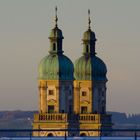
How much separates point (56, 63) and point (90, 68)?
3.08 meters

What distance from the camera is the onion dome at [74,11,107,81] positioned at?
15650cm

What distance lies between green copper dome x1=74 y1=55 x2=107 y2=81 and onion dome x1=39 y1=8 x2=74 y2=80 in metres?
1.14

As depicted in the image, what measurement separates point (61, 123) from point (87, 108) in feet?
9.39

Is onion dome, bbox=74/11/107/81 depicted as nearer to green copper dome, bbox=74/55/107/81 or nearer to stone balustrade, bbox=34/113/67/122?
green copper dome, bbox=74/55/107/81

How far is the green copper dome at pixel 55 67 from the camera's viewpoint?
156 m

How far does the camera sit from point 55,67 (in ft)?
520

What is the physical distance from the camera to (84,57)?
158000mm

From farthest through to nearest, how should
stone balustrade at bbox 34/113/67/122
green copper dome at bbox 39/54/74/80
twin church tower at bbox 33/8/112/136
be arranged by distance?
green copper dome at bbox 39/54/74/80, stone balustrade at bbox 34/113/67/122, twin church tower at bbox 33/8/112/136

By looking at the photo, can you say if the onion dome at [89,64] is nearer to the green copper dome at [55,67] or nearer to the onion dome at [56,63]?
the green copper dome at [55,67]

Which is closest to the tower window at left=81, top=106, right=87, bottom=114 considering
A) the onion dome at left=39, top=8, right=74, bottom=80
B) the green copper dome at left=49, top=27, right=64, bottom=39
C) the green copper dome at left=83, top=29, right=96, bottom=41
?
the onion dome at left=39, top=8, right=74, bottom=80

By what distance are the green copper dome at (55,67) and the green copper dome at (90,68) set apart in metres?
1.04

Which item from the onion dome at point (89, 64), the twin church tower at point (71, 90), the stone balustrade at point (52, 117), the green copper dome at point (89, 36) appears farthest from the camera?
the onion dome at point (89, 64)

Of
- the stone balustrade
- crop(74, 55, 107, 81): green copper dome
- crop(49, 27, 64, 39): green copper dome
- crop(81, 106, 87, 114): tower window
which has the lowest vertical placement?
the stone balustrade

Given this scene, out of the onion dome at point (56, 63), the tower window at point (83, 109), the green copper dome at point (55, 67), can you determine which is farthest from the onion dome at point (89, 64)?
the tower window at point (83, 109)
